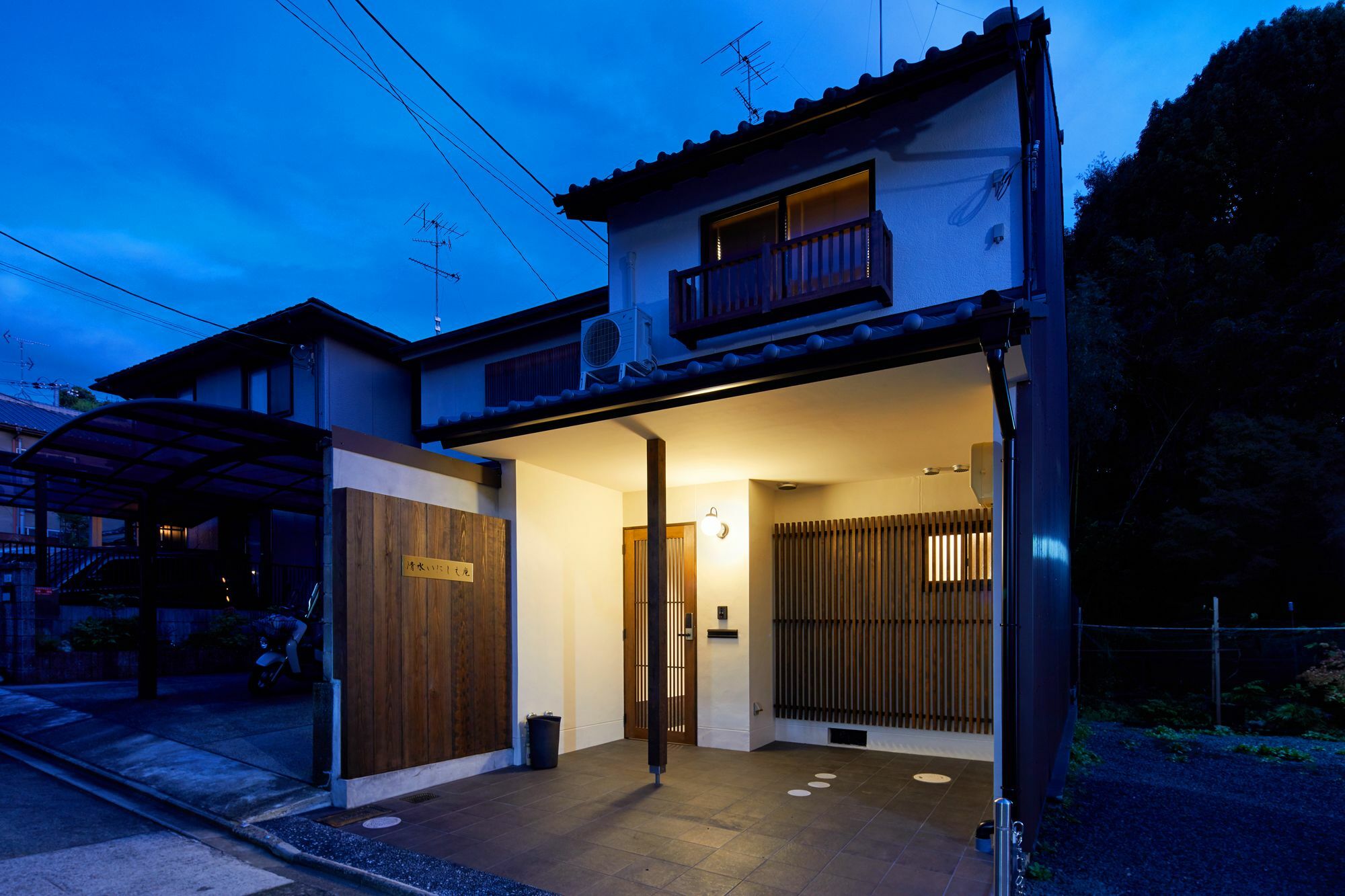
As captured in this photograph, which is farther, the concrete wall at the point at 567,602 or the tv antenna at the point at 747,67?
the tv antenna at the point at 747,67

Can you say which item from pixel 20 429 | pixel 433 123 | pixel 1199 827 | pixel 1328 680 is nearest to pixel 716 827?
pixel 1199 827

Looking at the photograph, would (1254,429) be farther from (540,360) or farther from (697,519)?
(540,360)

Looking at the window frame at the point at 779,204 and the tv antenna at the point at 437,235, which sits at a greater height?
the tv antenna at the point at 437,235

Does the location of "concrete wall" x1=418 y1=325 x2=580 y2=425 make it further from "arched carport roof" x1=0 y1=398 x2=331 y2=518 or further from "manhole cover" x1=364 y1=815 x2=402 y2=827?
"manhole cover" x1=364 y1=815 x2=402 y2=827

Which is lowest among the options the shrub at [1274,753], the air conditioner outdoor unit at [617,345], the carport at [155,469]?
the shrub at [1274,753]

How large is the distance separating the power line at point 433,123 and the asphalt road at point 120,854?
653 centimetres

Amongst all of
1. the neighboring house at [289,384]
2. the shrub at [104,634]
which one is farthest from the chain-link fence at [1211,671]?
the shrub at [104,634]

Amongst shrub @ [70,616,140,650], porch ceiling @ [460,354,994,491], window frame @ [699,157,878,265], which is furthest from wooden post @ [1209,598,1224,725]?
shrub @ [70,616,140,650]

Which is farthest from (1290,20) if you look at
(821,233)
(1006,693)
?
(1006,693)

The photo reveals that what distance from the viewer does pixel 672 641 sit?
8625mm

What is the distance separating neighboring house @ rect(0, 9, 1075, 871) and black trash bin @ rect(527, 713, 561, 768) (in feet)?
Result: 0.70

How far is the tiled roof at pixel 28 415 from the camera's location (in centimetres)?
2019

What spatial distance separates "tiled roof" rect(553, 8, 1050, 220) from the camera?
6832 mm

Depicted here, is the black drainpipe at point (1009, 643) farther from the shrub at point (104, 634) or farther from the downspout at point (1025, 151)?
the shrub at point (104, 634)
